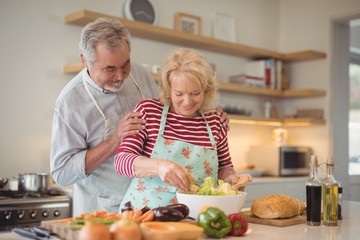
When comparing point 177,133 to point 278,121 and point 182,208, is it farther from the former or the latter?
point 278,121

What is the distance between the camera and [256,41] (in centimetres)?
538

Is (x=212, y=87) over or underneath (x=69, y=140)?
over

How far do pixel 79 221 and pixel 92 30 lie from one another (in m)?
0.98

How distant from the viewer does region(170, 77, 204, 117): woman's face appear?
6.39 ft

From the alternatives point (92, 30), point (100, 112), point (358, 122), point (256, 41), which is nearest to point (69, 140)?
point (100, 112)

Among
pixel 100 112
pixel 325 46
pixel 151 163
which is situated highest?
pixel 325 46

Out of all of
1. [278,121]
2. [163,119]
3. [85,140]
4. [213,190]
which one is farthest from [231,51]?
[213,190]

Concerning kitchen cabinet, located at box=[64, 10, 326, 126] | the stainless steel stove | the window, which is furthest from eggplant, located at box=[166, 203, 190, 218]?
the window

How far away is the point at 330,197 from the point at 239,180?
0.35 metres

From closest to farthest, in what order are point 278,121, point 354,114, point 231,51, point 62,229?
point 62,229 → point 231,51 → point 278,121 → point 354,114

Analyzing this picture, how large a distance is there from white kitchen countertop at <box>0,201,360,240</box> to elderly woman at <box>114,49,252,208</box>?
0.87 ft

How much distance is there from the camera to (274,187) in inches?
174

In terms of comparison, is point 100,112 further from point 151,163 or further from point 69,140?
point 151,163

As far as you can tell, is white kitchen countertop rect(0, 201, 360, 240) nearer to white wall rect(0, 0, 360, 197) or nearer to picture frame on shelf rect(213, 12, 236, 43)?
white wall rect(0, 0, 360, 197)
